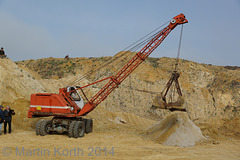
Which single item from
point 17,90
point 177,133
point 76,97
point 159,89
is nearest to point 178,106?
point 177,133

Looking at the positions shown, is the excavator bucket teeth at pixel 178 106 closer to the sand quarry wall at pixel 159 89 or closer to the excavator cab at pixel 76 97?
the excavator cab at pixel 76 97

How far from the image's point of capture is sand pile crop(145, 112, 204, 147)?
11.3 metres

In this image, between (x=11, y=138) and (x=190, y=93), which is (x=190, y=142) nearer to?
(x=11, y=138)

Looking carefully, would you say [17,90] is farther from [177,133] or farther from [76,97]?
[177,133]

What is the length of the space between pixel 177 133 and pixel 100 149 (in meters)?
4.49

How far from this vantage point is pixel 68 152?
28.6 feet

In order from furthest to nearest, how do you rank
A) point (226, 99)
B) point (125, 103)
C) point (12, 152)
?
point (226, 99) < point (125, 103) < point (12, 152)

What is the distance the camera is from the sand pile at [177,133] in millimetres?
11273

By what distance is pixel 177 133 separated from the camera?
11695 millimetres

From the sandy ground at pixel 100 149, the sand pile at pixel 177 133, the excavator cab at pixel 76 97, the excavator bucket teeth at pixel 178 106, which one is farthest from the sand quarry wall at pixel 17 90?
the excavator bucket teeth at pixel 178 106

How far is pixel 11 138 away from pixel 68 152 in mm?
4089

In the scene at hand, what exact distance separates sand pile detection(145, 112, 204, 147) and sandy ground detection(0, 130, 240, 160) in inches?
18.7

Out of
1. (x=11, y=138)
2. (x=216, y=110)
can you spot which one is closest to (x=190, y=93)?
(x=216, y=110)

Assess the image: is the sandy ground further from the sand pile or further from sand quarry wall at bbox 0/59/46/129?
sand quarry wall at bbox 0/59/46/129
